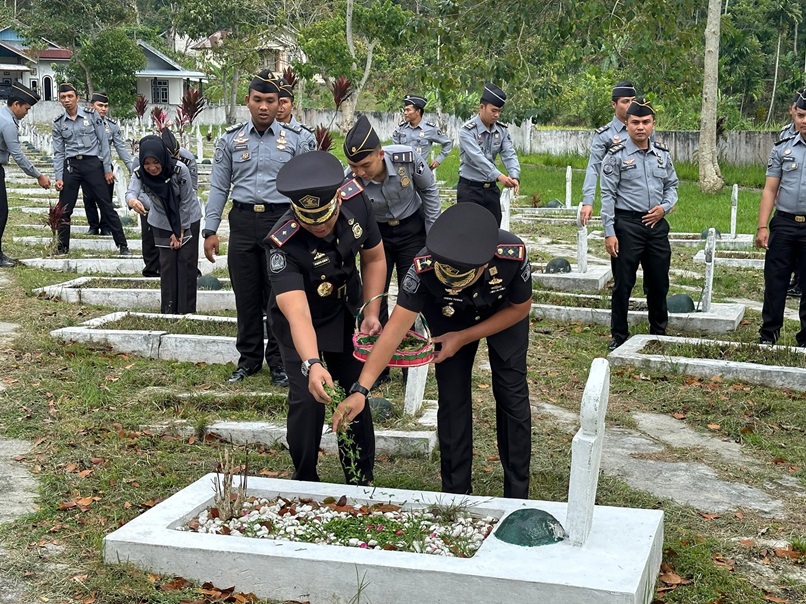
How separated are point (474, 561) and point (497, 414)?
1162 mm

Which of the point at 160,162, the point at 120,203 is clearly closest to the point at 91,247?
the point at 120,203

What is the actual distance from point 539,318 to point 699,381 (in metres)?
2.67

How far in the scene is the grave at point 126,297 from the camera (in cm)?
1080

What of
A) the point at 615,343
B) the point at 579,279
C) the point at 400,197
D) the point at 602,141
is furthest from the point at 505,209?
the point at 400,197

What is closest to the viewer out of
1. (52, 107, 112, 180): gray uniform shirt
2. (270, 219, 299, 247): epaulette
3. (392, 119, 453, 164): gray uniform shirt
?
(270, 219, 299, 247): epaulette

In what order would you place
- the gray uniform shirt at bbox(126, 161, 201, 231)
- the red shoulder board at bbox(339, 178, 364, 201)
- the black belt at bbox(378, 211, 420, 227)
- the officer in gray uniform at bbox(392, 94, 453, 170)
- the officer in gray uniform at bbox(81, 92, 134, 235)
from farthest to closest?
1. the officer in gray uniform at bbox(392, 94, 453, 170)
2. the officer in gray uniform at bbox(81, 92, 134, 235)
3. the gray uniform shirt at bbox(126, 161, 201, 231)
4. the black belt at bbox(378, 211, 420, 227)
5. the red shoulder board at bbox(339, 178, 364, 201)

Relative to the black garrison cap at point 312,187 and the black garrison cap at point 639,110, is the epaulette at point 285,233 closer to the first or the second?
the black garrison cap at point 312,187

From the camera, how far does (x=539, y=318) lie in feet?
34.6

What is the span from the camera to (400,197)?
7281mm

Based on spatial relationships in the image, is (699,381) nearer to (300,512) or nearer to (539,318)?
(539,318)

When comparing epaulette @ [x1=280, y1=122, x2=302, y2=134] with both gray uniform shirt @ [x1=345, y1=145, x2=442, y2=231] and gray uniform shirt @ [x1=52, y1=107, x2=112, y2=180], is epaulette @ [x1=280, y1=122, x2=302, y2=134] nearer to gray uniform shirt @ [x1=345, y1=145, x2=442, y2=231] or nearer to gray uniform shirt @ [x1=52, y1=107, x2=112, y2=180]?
gray uniform shirt @ [x1=345, y1=145, x2=442, y2=231]

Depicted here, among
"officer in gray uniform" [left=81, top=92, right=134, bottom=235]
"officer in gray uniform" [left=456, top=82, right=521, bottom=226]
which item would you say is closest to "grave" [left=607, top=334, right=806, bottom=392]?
"officer in gray uniform" [left=456, top=82, right=521, bottom=226]

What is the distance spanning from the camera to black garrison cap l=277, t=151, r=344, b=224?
4855mm

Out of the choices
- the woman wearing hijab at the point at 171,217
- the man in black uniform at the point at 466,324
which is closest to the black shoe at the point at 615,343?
the woman wearing hijab at the point at 171,217
